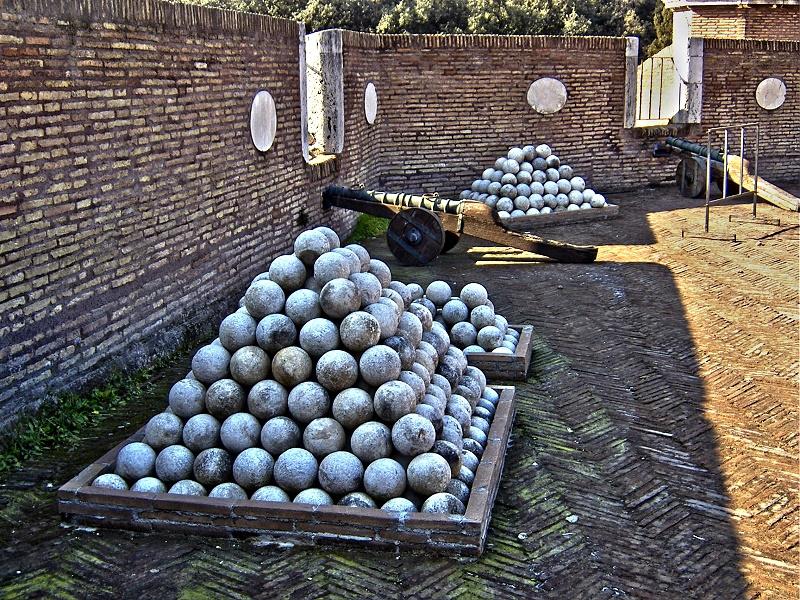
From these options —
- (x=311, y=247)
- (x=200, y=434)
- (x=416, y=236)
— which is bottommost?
(x=200, y=434)

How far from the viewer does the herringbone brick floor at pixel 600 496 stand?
477cm

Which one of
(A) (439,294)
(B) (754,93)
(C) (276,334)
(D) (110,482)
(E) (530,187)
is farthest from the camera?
(B) (754,93)

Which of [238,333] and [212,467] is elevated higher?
[238,333]

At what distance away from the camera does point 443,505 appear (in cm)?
514

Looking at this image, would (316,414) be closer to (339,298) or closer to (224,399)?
(224,399)

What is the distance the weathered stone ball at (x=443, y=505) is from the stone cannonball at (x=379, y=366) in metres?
0.79

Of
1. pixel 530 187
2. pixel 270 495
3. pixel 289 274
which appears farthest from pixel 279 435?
pixel 530 187

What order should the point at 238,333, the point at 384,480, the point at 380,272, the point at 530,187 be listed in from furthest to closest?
1. the point at 530,187
2. the point at 380,272
3. the point at 238,333
4. the point at 384,480

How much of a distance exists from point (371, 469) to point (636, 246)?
340 inches

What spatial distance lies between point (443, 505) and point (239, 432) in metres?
1.30

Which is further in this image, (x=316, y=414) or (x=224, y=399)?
(x=224, y=399)

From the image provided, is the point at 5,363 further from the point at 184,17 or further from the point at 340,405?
the point at 184,17

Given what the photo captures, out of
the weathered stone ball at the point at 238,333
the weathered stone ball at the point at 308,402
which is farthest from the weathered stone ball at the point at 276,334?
the weathered stone ball at the point at 308,402

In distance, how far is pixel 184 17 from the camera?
27.7ft
